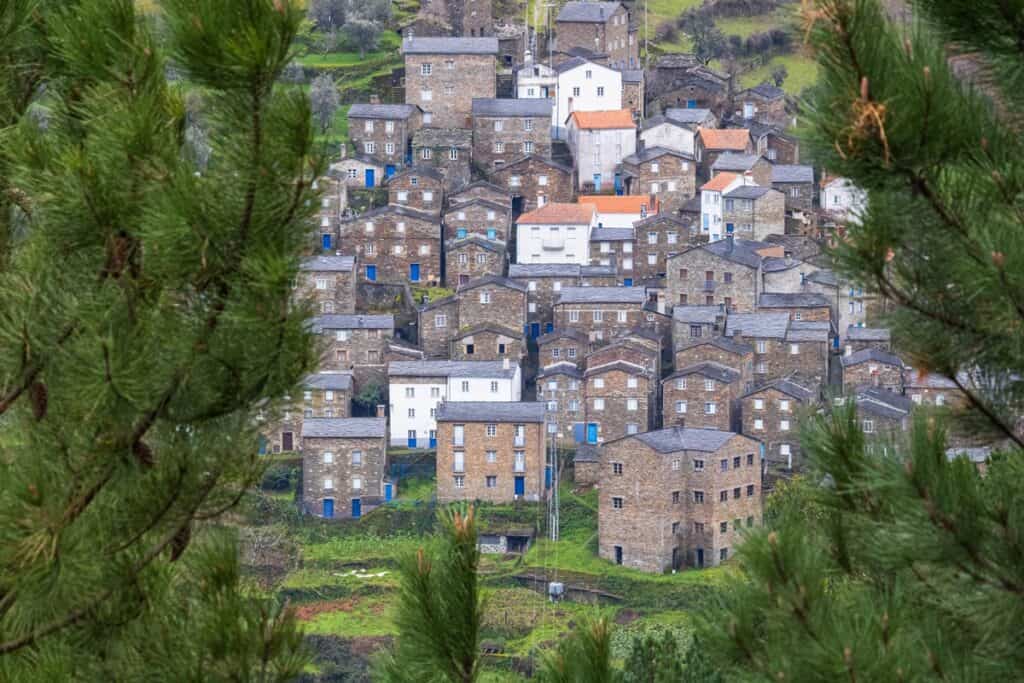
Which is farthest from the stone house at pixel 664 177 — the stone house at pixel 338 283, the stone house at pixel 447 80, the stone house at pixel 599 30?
the stone house at pixel 338 283

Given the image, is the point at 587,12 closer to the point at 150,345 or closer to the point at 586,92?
the point at 586,92

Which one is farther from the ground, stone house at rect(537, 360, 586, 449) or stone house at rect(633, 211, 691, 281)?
stone house at rect(633, 211, 691, 281)

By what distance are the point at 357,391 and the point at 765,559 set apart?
42.0m

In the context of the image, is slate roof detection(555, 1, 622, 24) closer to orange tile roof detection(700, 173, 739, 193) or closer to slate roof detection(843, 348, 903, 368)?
orange tile roof detection(700, 173, 739, 193)

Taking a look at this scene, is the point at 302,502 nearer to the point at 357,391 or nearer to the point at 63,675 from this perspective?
the point at 357,391

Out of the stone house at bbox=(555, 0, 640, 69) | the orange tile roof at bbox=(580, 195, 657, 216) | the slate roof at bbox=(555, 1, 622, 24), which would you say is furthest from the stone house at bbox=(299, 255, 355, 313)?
the slate roof at bbox=(555, 1, 622, 24)

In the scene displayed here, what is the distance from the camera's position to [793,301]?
49.5 meters

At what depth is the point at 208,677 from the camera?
21.7ft

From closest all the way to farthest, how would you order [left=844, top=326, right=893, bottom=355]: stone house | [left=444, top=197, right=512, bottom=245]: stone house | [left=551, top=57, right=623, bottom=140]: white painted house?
[left=844, top=326, right=893, bottom=355]: stone house < [left=444, top=197, right=512, bottom=245]: stone house < [left=551, top=57, right=623, bottom=140]: white painted house

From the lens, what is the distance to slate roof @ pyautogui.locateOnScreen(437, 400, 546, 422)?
44.7 meters

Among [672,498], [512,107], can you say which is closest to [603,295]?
[672,498]

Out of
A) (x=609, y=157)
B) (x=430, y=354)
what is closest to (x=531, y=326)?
(x=430, y=354)

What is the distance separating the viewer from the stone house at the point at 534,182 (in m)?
55.2

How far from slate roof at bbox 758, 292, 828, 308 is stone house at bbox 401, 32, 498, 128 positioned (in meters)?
11.1
